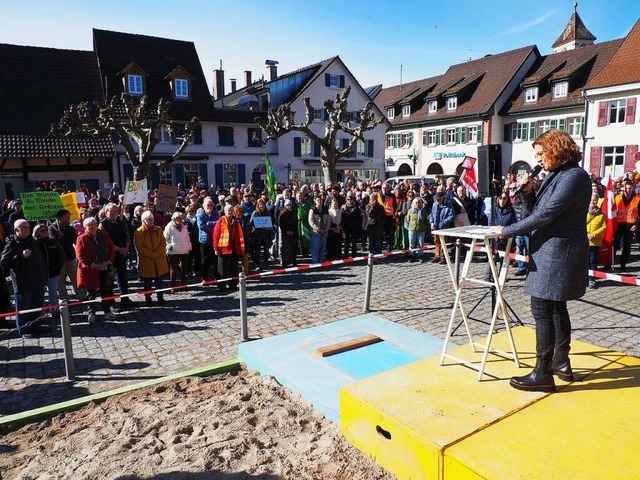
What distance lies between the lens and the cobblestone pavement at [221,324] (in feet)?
20.3

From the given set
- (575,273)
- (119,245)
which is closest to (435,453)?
(575,273)

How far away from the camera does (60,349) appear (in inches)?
283

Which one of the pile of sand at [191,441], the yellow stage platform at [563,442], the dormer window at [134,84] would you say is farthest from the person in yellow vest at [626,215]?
the dormer window at [134,84]

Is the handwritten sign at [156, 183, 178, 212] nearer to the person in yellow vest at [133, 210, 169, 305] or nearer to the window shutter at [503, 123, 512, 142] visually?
the person in yellow vest at [133, 210, 169, 305]

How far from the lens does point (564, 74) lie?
37.3 metres

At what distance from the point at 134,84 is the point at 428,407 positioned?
34753 mm

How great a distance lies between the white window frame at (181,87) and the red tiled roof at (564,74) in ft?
86.2

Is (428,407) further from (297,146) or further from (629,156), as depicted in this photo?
(297,146)

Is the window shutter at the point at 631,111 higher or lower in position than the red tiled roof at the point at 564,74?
lower

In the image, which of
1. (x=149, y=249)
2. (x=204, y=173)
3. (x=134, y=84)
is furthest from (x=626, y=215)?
(x=134, y=84)

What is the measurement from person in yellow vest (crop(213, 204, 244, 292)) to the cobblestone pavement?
26.0 inches

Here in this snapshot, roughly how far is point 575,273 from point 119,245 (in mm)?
8122

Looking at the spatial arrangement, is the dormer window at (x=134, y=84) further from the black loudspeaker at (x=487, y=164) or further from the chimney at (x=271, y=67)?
the black loudspeaker at (x=487, y=164)

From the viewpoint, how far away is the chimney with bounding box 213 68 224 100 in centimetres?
5025
